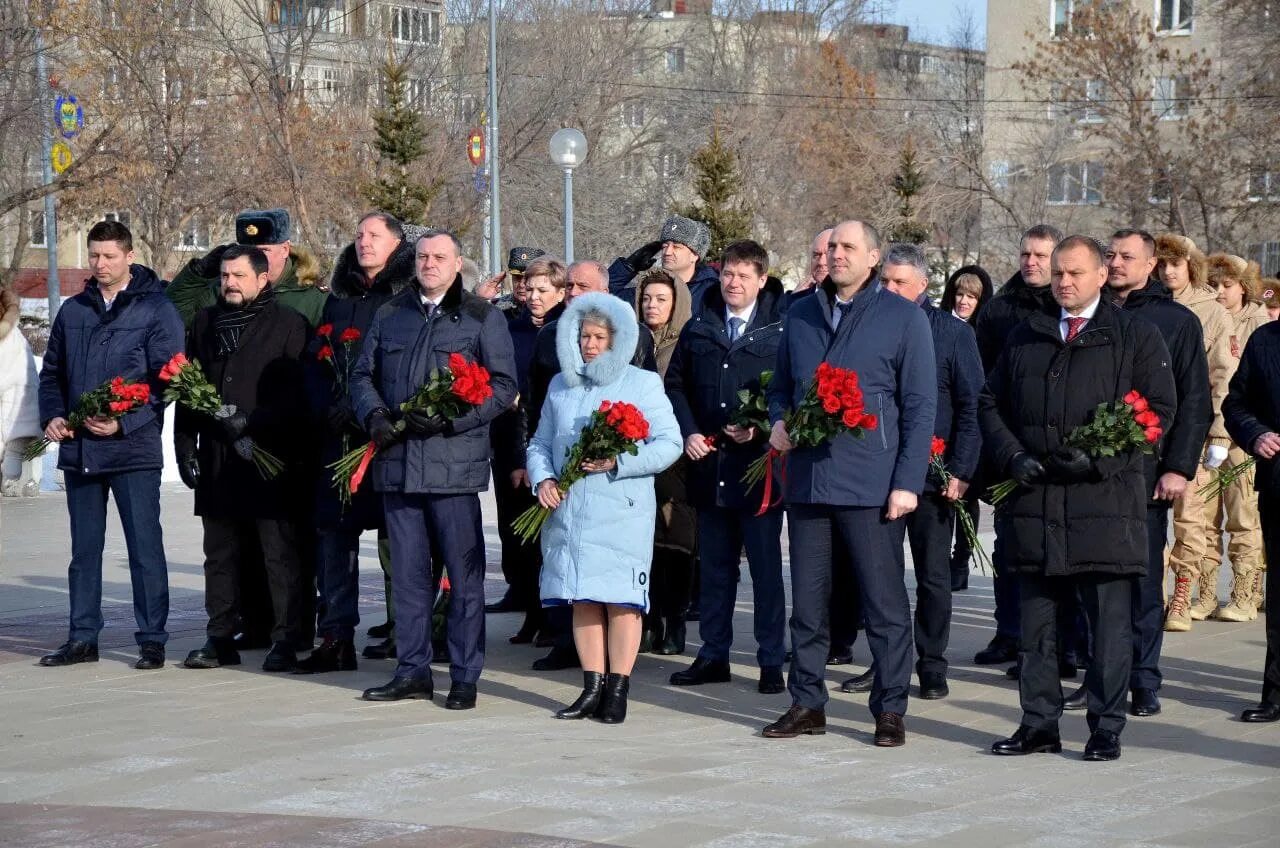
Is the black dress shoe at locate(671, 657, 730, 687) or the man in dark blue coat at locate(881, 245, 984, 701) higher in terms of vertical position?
the man in dark blue coat at locate(881, 245, 984, 701)

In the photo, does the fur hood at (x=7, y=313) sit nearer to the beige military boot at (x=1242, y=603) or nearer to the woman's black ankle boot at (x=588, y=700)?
the woman's black ankle boot at (x=588, y=700)

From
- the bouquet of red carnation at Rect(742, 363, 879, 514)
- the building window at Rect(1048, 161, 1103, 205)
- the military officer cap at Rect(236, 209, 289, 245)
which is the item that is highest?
the building window at Rect(1048, 161, 1103, 205)

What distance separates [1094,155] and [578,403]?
4877 cm

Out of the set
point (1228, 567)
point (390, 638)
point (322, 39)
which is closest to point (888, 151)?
point (322, 39)

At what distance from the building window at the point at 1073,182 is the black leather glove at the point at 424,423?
2041 inches

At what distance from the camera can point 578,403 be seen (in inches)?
331

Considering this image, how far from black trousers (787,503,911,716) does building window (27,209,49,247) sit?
38210 millimetres

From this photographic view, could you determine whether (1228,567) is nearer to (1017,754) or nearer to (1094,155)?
(1017,754)

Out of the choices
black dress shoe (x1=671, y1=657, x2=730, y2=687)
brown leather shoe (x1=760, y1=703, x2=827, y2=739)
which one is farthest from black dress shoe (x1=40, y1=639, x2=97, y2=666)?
brown leather shoe (x1=760, y1=703, x2=827, y2=739)

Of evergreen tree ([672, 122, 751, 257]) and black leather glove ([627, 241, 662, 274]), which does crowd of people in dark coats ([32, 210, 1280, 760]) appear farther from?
evergreen tree ([672, 122, 751, 257])

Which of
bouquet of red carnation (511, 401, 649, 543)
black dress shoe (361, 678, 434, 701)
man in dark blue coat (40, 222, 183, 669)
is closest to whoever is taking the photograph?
bouquet of red carnation (511, 401, 649, 543)

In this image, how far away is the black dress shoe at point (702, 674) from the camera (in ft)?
30.3

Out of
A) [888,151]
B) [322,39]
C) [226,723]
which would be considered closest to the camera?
[226,723]

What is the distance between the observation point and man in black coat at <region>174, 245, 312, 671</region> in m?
9.67
